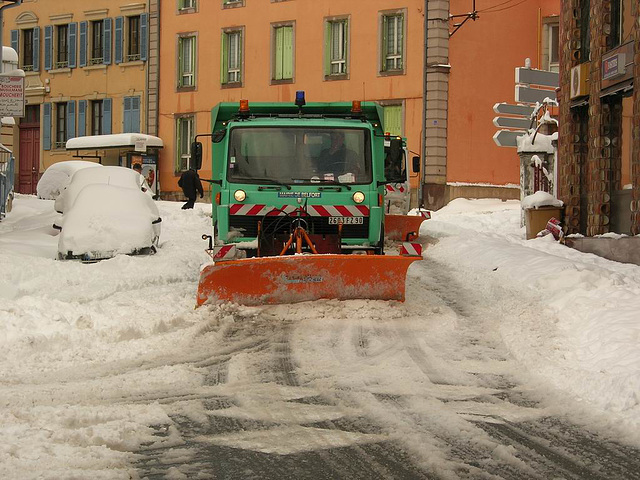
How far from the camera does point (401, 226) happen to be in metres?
17.4

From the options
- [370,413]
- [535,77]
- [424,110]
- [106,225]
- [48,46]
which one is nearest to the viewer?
Result: [370,413]

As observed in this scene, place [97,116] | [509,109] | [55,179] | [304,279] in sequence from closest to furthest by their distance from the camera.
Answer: [304,279] → [509,109] → [55,179] → [97,116]

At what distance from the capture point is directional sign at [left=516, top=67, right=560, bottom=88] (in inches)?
785

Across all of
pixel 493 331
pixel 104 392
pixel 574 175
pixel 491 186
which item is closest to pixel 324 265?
pixel 493 331

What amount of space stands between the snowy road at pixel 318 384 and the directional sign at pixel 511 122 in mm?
10284

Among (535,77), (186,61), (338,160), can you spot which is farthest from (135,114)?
(338,160)

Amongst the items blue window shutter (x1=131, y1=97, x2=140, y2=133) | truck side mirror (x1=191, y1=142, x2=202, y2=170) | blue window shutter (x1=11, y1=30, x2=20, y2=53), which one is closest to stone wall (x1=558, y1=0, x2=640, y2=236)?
truck side mirror (x1=191, y1=142, x2=202, y2=170)

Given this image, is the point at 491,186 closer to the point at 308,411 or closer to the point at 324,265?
the point at 324,265

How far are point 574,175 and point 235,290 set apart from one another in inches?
367

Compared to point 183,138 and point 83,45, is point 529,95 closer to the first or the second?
point 183,138

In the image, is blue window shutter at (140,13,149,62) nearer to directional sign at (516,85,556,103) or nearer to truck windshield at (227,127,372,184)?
directional sign at (516,85,556,103)

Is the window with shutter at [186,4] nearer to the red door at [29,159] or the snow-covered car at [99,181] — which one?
the red door at [29,159]

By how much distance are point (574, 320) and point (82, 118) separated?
32.9 metres

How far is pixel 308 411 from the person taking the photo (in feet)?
18.5
